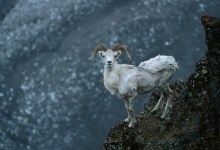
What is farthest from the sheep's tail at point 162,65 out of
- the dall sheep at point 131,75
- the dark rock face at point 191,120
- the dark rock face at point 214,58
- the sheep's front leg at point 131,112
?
the dark rock face at point 214,58

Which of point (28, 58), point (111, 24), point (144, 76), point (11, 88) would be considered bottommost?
point (144, 76)

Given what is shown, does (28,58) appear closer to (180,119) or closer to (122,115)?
(122,115)

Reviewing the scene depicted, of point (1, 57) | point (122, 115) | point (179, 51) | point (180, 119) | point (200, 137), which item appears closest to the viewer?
point (200, 137)

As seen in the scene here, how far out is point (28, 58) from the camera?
58875mm

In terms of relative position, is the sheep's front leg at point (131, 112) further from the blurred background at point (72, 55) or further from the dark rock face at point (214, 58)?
the blurred background at point (72, 55)

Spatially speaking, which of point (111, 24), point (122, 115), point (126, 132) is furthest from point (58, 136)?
point (126, 132)

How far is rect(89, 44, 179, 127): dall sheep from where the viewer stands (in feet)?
53.0

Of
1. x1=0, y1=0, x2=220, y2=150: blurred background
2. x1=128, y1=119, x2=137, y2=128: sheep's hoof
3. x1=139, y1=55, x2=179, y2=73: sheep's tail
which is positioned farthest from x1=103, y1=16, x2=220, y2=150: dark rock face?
x1=0, y1=0, x2=220, y2=150: blurred background

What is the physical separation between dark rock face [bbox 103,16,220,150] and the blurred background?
110 feet

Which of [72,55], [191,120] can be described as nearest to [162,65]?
[191,120]

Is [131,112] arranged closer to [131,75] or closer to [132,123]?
[132,123]

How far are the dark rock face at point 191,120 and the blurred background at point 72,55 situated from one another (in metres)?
33.5

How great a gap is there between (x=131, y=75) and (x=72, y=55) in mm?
41823

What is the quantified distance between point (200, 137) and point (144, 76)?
300cm
